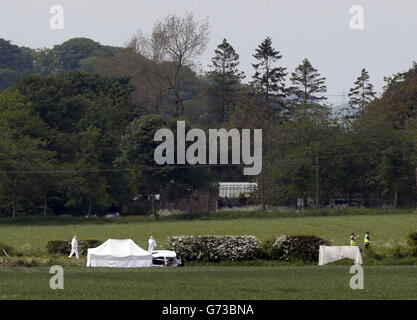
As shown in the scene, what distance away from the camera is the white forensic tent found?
45.3 metres

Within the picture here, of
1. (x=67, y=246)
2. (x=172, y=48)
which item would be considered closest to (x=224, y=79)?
(x=172, y=48)

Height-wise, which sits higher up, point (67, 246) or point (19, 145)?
point (19, 145)

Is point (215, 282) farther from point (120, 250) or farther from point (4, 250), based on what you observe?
point (4, 250)

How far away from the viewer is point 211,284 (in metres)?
32.6

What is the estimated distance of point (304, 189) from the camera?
105 meters

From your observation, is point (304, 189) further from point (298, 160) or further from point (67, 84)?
point (67, 84)

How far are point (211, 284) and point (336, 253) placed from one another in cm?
1444

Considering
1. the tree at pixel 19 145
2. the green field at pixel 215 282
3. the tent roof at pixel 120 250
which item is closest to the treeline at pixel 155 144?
the tree at pixel 19 145

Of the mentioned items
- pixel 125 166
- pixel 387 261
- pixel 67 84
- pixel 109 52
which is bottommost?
pixel 387 261

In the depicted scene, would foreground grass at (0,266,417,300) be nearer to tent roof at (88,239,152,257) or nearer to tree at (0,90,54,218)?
tent roof at (88,239,152,257)

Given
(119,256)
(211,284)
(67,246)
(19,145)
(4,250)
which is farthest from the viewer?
(19,145)

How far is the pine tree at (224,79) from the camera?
449ft
